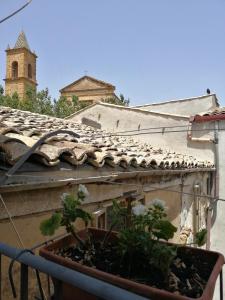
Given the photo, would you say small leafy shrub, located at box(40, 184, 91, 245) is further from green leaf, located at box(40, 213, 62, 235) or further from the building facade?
the building facade

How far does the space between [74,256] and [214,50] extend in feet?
22.1

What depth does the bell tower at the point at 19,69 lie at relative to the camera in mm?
38031

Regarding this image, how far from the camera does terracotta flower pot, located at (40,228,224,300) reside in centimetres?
108

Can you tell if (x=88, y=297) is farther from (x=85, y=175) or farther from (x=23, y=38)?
(x=23, y=38)

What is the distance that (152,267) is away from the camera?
1.32 meters

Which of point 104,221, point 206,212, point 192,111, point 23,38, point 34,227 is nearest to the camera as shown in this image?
point 34,227

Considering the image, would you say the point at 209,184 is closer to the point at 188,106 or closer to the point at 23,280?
the point at 188,106

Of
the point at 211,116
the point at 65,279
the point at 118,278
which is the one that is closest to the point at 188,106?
the point at 211,116

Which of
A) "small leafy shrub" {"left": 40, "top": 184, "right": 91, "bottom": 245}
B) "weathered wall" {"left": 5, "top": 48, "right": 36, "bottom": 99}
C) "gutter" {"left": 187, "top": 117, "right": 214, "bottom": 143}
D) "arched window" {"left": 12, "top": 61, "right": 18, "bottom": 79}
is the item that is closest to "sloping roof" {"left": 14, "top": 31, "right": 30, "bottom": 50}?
"weathered wall" {"left": 5, "top": 48, "right": 36, "bottom": 99}

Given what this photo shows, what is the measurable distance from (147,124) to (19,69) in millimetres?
31243

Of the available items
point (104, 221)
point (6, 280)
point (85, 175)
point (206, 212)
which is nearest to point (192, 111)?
point (206, 212)

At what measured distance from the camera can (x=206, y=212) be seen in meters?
10.1

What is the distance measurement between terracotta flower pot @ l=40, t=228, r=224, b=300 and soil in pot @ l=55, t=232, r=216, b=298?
0.03 metres

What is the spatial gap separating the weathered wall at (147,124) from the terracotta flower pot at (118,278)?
29.1 ft
